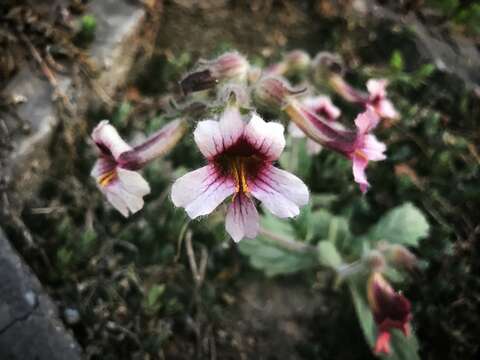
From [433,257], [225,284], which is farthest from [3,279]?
[433,257]

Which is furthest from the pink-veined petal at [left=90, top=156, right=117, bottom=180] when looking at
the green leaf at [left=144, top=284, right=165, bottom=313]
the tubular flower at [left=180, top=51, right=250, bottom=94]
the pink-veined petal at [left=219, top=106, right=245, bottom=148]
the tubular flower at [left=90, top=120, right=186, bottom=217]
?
the green leaf at [left=144, top=284, right=165, bottom=313]

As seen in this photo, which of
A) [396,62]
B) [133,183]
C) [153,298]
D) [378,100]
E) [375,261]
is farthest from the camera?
[396,62]

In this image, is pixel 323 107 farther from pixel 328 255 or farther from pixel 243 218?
pixel 243 218

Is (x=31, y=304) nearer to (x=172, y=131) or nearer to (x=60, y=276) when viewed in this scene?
(x=60, y=276)

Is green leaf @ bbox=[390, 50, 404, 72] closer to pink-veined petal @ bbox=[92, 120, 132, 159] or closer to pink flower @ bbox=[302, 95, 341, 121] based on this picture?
pink flower @ bbox=[302, 95, 341, 121]

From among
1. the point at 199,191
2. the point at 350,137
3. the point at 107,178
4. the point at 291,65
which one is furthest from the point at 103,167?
the point at 291,65
